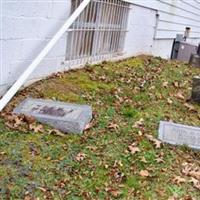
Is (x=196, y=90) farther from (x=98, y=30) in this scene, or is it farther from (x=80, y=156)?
(x=80, y=156)

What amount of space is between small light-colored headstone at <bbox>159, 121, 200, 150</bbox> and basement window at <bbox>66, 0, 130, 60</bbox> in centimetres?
222

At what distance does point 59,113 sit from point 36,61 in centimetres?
90

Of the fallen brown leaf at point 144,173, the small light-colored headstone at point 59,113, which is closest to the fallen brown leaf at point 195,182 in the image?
the fallen brown leaf at point 144,173

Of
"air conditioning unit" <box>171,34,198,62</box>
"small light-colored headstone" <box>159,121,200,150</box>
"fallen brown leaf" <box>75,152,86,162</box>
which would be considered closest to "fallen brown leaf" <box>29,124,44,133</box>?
"fallen brown leaf" <box>75,152,86,162</box>

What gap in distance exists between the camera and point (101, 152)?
4266 mm

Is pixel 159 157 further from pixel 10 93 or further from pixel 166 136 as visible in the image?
pixel 10 93

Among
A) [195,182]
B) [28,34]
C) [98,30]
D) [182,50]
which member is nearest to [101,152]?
[195,182]

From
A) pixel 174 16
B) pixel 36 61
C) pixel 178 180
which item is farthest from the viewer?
pixel 174 16

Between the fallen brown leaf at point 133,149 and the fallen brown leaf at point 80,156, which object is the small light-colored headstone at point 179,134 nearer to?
the fallen brown leaf at point 133,149

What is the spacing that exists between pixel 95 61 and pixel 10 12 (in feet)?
9.43

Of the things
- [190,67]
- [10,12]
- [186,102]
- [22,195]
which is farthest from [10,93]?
[190,67]

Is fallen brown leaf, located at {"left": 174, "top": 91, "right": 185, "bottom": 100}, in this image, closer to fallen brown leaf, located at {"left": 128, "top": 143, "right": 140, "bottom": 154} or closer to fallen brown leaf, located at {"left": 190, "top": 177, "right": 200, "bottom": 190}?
fallen brown leaf, located at {"left": 128, "top": 143, "right": 140, "bottom": 154}

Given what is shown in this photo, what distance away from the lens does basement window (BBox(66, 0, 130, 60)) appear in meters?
6.72

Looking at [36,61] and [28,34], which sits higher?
[28,34]
